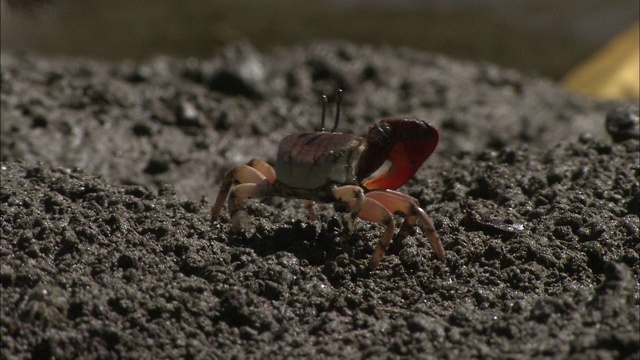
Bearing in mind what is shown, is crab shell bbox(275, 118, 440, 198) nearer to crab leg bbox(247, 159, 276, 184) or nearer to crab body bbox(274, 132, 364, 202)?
crab body bbox(274, 132, 364, 202)

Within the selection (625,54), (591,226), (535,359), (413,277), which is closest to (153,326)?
(413,277)

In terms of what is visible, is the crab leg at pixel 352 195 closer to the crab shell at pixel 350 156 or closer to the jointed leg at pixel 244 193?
the crab shell at pixel 350 156

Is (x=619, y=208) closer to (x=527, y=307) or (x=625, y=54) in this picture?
(x=527, y=307)

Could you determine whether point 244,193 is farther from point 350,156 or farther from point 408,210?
point 408,210

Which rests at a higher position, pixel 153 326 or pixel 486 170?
pixel 486 170

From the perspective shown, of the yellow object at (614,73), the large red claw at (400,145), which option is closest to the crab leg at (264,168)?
the large red claw at (400,145)

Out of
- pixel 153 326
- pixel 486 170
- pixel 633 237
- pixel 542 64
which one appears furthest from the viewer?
pixel 542 64

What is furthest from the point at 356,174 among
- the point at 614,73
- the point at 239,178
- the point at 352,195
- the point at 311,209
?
the point at 614,73
